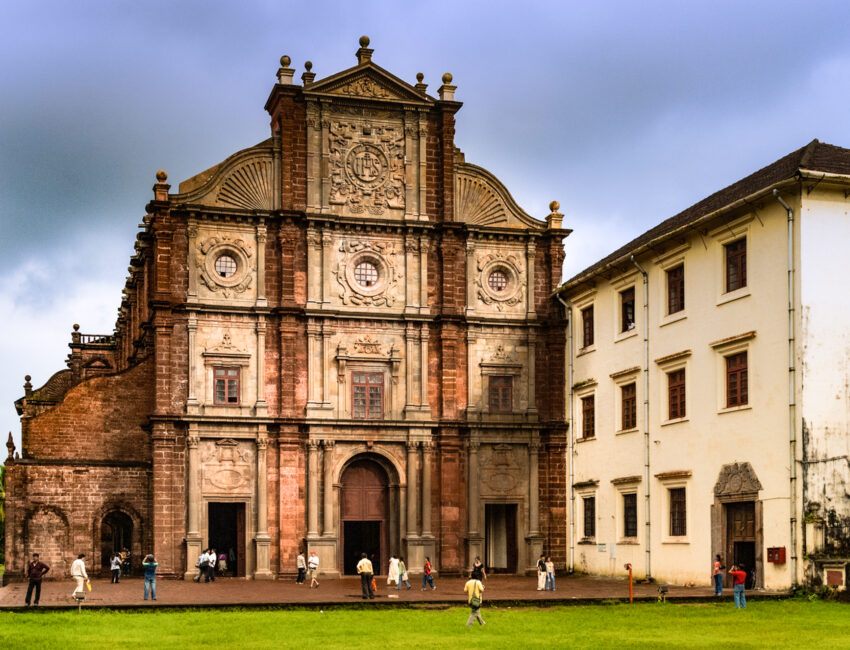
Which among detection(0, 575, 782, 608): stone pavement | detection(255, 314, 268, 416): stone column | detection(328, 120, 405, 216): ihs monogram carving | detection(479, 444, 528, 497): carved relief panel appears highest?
detection(328, 120, 405, 216): ihs monogram carving

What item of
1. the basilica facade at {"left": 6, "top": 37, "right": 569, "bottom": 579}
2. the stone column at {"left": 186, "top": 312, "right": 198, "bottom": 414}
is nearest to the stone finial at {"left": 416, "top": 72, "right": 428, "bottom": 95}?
the basilica facade at {"left": 6, "top": 37, "right": 569, "bottom": 579}

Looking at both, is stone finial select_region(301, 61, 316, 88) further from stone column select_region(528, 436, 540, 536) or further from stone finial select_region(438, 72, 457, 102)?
stone column select_region(528, 436, 540, 536)

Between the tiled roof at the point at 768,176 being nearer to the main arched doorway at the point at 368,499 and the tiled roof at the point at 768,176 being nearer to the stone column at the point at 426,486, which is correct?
the stone column at the point at 426,486

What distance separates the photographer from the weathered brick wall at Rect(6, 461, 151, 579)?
1804 inches

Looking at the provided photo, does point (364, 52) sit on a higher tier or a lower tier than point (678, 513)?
higher

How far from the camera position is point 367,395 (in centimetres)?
4897

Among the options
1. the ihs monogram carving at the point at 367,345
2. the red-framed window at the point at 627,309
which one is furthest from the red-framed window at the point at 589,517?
the ihs monogram carving at the point at 367,345

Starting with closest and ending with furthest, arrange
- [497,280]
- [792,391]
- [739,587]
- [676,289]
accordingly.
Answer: [739,587]
[792,391]
[676,289]
[497,280]

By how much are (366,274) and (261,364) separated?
18.2 ft

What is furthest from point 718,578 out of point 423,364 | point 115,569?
point 115,569

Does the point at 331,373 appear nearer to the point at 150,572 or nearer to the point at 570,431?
the point at 570,431

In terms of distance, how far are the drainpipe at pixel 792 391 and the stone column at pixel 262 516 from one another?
19693 millimetres

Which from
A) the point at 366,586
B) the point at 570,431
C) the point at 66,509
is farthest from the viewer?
the point at 570,431

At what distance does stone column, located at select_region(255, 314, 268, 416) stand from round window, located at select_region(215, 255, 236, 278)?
2045 mm
